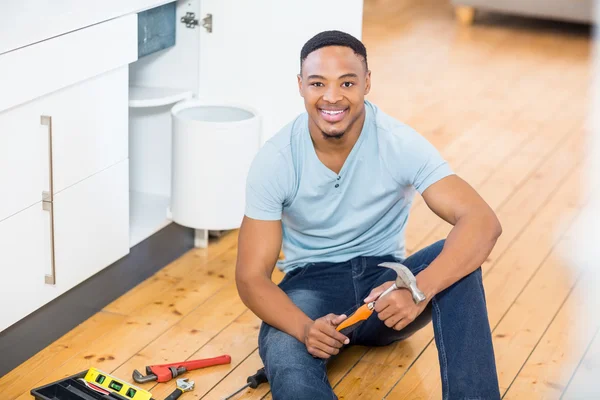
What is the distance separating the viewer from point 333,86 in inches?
80.1

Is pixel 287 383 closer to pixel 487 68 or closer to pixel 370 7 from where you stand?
pixel 487 68

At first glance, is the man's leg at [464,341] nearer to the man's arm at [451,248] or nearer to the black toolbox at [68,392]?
the man's arm at [451,248]

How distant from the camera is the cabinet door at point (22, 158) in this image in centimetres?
210

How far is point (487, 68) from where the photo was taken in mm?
5191

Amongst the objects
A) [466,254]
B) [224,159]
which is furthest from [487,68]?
[466,254]

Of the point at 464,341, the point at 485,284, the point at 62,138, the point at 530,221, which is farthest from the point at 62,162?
the point at 530,221

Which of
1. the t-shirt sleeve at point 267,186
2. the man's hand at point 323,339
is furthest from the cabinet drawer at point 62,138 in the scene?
the man's hand at point 323,339

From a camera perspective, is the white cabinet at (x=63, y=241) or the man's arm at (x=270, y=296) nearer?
the man's arm at (x=270, y=296)

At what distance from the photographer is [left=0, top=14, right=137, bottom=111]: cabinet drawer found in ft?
6.77

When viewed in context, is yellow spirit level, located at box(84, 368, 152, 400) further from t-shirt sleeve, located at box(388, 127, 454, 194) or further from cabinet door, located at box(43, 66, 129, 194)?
t-shirt sleeve, located at box(388, 127, 454, 194)

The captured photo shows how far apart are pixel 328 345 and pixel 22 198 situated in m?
0.78

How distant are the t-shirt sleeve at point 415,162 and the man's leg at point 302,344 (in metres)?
0.26

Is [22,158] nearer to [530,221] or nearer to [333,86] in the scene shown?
[333,86]

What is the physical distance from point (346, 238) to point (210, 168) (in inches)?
26.4
